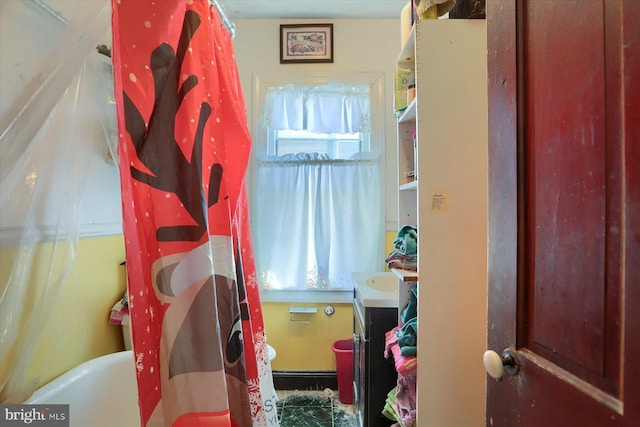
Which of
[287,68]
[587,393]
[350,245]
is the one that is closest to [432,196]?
[587,393]

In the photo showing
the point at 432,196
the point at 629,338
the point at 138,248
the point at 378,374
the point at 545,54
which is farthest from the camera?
the point at 378,374

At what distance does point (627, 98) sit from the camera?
1.41ft

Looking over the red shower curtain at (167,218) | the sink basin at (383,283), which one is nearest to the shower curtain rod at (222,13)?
the red shower curtain at (167,218)

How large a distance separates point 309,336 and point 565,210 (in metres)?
1.97

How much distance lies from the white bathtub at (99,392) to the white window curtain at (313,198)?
1.07 metres

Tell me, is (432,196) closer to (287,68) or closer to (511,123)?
(511,123)

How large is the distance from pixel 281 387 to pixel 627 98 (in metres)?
2.37

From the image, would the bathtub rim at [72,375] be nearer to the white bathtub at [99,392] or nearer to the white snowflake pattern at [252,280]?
the white bathtub at [99,392]

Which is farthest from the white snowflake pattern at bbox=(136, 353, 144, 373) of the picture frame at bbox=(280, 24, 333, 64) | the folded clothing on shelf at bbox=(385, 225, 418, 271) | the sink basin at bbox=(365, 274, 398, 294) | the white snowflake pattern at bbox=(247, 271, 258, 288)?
the picture frame at bbox=(280, 24, 333, 64)

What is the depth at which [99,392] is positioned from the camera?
117 cm

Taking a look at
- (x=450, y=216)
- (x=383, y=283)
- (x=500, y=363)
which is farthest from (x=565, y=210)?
(x=383, y=283)

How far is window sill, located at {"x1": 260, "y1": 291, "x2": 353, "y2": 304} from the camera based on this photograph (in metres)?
2.21

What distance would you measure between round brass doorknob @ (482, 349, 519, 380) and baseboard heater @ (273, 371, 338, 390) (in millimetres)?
1755

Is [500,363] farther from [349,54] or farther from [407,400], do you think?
[349,54]
